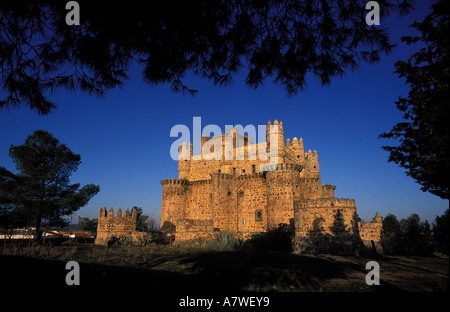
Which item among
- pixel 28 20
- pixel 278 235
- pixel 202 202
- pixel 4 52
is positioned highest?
pixel 28 20

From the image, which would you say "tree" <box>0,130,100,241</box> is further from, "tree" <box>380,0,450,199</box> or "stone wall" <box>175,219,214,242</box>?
"tree" <box>380,0,450,199</box>

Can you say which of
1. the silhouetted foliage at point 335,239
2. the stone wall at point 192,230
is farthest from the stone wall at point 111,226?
the silhouetted foliage at point 335,239

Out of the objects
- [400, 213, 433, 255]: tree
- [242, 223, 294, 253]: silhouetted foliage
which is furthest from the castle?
[400, 213, 433, 255]: tree

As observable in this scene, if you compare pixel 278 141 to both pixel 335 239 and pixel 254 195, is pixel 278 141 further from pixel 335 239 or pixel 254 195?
pixel 335 239

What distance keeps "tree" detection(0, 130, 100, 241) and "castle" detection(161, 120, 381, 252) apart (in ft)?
35.0

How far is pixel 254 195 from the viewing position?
99.7 feet

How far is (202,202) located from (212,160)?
6740 millimetres

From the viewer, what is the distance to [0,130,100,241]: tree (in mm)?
23297

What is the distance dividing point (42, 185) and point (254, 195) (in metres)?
21.1

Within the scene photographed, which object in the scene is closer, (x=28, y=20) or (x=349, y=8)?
(x=28, y=20)

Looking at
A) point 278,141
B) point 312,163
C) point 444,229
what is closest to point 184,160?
point 278,141
